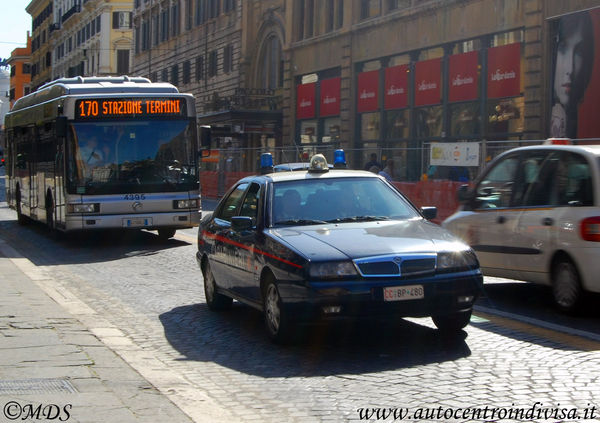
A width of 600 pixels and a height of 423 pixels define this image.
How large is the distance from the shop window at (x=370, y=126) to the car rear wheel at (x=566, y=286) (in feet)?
88.0

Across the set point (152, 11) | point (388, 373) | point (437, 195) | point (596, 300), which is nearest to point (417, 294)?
point (388, 373)

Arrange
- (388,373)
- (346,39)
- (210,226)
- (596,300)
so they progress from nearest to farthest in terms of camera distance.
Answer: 1. (388,373)
2. (596,300)
3. (210,226)
4. (346,39)

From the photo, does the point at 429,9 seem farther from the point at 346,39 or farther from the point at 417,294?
the point at 417,294

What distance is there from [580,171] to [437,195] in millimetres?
13698

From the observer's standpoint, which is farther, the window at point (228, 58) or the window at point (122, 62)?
the window at point (122, 62)

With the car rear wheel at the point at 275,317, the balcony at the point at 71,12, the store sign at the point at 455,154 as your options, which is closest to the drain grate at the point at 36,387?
the car rear wheel at the point at 275,317

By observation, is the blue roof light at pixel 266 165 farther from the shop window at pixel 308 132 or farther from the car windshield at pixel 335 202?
the shop window at pixel 308 132

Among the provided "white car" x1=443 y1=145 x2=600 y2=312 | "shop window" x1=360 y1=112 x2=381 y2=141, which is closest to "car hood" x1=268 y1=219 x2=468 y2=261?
"white car" x1=443 y1=145 x2=600 y2=312

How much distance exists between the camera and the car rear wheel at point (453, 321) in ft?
26.3

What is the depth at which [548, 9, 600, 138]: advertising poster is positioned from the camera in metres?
25.1

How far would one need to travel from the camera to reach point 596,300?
9281 millimetres

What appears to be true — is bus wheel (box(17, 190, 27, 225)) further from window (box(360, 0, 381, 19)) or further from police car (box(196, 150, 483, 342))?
window (box(360, 0, 381, 19))

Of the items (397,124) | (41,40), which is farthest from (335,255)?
(41,40)

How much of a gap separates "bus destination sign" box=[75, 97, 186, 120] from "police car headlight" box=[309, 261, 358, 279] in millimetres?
10947
